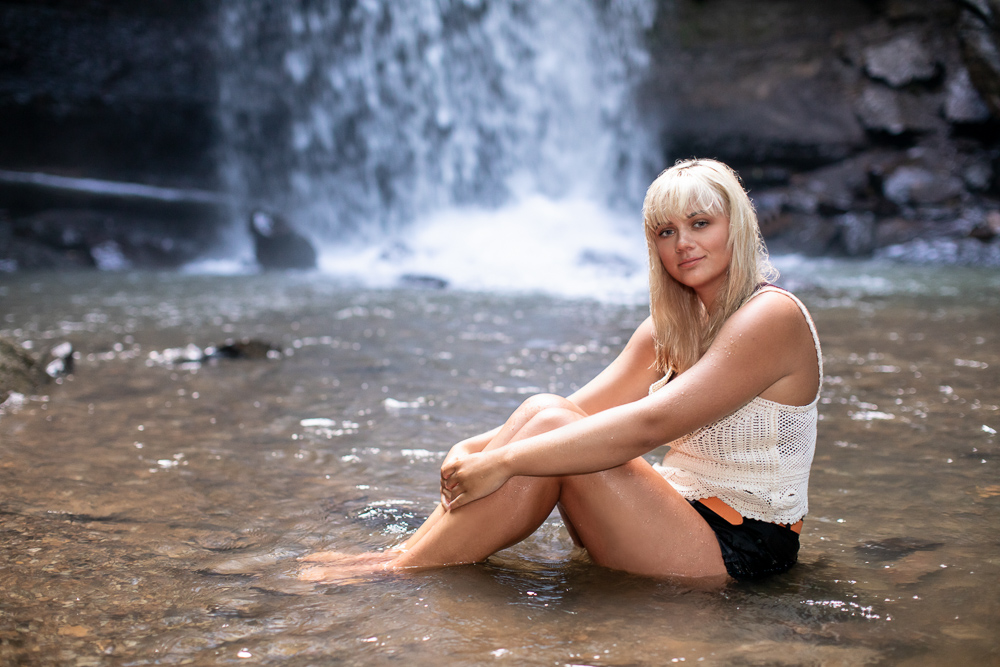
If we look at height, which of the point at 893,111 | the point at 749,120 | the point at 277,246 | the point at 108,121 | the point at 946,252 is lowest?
the point at 946,252

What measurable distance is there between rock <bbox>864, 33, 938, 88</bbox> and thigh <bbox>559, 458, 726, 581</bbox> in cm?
1674

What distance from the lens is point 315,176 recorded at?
18.5 m

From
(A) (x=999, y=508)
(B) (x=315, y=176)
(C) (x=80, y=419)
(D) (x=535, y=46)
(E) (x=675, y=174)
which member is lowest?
(A) (x=999, y=508)

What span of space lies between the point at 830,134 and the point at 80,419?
52.7 feet

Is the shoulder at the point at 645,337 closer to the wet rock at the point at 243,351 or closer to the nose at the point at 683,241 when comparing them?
the nose at the point at 683,241

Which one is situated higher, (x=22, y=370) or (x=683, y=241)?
(x=683, y=241)

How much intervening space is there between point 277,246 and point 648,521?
1323 centimetres

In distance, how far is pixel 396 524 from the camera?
8.98 feet

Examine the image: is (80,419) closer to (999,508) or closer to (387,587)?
(387,587)

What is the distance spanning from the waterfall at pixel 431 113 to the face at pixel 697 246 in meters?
15.2

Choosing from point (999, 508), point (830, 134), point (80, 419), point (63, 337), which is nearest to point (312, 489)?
point (80, 419)

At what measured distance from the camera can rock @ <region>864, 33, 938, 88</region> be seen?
15945 millimetres

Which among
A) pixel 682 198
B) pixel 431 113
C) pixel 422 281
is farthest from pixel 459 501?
pixel 431 113

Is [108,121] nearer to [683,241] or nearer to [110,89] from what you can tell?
[110,89]
